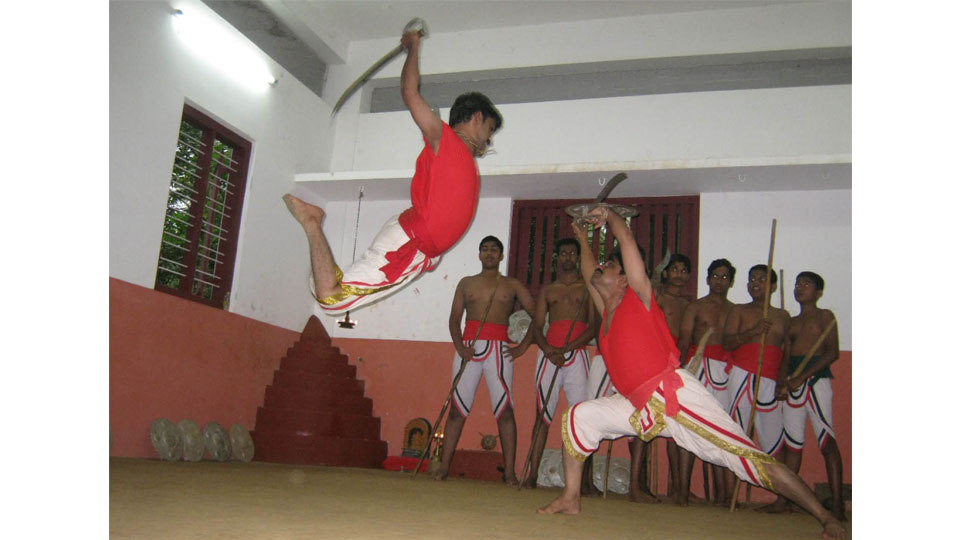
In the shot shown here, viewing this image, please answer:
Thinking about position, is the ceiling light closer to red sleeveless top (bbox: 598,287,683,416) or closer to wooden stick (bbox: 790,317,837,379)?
red sleeveless top (bbox: 598,287,683,416)

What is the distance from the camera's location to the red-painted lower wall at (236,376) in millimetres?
5988

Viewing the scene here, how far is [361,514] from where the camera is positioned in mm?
2971

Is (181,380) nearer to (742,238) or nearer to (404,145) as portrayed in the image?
(404,145)

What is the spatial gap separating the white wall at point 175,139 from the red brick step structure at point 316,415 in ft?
1.80

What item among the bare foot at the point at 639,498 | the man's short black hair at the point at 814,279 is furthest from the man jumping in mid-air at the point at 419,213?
the man's short black hair at the point at 814,279

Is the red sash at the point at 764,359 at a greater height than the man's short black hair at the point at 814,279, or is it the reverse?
the man's short black hair at the point at 814,279

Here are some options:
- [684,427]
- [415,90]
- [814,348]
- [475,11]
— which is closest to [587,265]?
[684,427]

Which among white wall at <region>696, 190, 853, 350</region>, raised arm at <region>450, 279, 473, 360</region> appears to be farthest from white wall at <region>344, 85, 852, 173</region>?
raised arm at <region>450, 279, 473, 360</region>

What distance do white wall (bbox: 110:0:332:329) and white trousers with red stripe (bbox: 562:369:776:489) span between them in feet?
13.1

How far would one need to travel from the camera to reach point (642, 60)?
825 centimetres

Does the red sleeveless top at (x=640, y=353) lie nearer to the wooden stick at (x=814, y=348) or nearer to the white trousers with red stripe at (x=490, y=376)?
the wooden stick at (x=814, y=348)

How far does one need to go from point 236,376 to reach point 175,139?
223 cm
